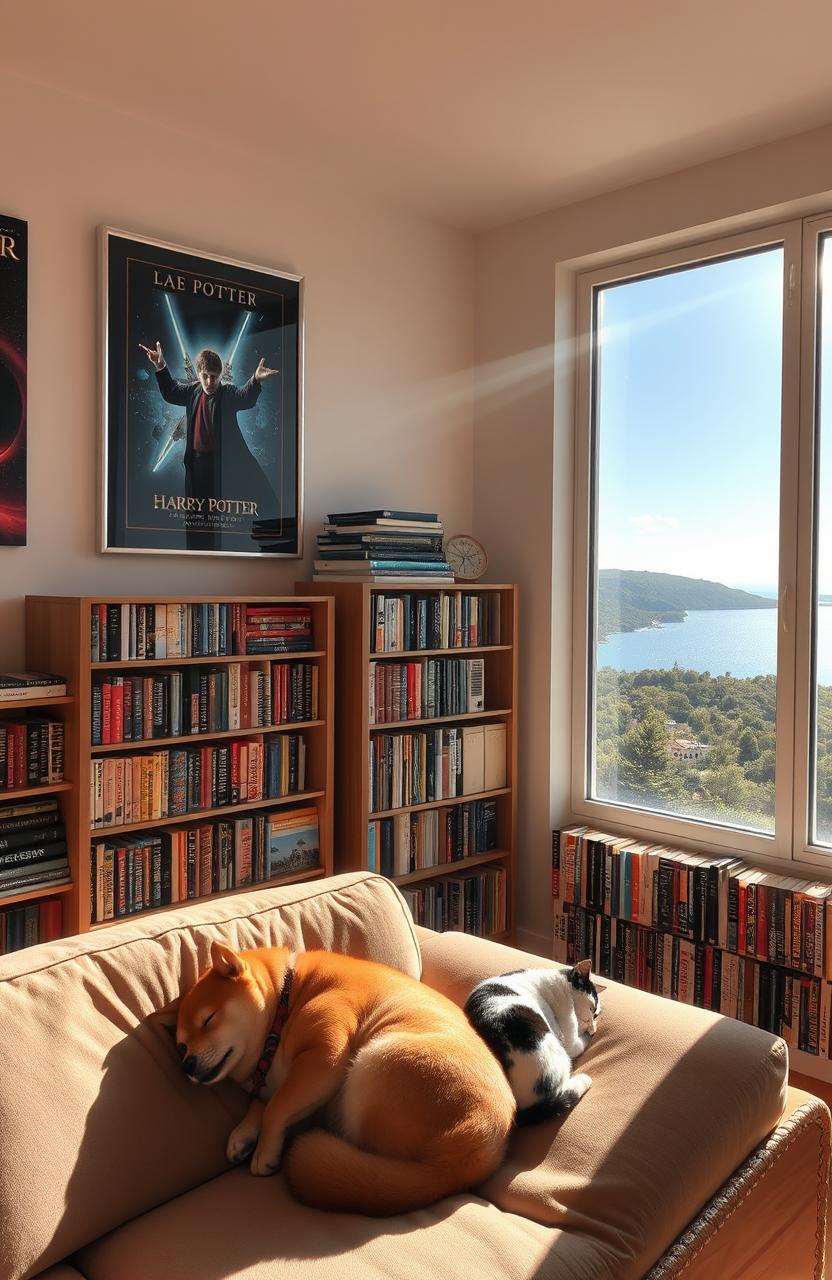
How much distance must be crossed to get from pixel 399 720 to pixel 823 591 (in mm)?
1370

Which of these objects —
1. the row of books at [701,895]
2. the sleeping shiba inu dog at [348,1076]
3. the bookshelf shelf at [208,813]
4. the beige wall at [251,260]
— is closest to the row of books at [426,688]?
the bookshelf shelf at [208,813]

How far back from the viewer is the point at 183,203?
2.92 meters

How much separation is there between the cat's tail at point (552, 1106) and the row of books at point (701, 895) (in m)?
1.41

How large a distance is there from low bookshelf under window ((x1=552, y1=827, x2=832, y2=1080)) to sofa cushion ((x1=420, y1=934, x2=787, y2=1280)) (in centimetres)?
110

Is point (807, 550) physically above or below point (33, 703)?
above

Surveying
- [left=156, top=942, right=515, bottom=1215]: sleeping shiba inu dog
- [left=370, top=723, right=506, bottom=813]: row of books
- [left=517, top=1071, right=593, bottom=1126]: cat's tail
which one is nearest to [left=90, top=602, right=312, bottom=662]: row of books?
[left=370, top=723, right=506, bottom=813]: row of books

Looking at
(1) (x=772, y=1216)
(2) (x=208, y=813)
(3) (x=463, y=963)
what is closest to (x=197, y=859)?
(2) (x=208, y=813)

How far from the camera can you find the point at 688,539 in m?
3.32

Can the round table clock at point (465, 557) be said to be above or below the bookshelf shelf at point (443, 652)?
above

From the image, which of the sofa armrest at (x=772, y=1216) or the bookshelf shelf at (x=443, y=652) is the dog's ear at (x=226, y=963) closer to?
the sofa armrest at (x=772, y=1216)

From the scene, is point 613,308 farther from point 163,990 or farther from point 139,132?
point 163,990

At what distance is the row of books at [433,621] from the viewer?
312 centimetres

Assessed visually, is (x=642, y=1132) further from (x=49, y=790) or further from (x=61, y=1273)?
(x=49, y=790)

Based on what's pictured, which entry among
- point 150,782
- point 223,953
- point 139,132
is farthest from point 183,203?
point 223,953
